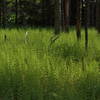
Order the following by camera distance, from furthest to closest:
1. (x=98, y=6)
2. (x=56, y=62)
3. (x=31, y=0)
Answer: (x=31, y=0) < (x=98, y=6) < (x=56, y=62)

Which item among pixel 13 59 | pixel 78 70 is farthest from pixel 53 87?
pixel 13 59

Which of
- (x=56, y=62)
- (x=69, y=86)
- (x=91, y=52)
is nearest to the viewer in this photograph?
(x=69, y=86)

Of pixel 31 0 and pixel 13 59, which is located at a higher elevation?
pixel 31 0

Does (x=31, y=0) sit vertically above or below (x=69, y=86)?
above

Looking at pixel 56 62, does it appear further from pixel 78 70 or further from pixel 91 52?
pixel 91 52

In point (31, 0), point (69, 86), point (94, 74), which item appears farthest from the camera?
point (31, 0)

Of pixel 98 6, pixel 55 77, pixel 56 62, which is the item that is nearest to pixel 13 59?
pixel 56 62

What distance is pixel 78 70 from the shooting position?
6387 mm

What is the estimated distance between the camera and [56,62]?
6770mm

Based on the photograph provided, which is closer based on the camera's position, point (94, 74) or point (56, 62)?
point (94, 74)

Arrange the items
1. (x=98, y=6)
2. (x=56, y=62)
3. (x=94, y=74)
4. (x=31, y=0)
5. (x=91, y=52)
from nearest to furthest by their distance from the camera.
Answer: (x=94, y=74) < (x=56, y=62) < (x=91, y=52) < (x=98, y=6) < (x=31, y=0)

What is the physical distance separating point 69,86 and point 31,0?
2458cm

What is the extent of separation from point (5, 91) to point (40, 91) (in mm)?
587

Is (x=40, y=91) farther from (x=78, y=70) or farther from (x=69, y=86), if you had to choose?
(x=78, y=70)
